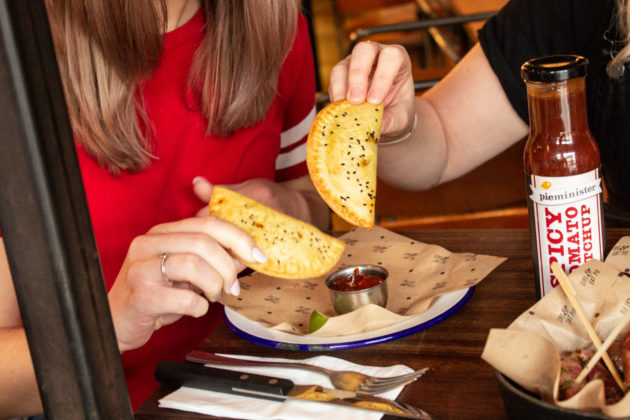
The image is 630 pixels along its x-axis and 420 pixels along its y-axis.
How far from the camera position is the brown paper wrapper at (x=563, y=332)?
24.3 inches

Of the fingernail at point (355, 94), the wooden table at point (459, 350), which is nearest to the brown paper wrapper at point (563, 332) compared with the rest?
the wooden table at point (459, 350)

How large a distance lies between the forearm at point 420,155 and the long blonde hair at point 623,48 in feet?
1.38

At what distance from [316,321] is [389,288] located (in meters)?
0.22

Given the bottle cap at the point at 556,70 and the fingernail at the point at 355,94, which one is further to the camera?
the fingernail at the point at 355,94

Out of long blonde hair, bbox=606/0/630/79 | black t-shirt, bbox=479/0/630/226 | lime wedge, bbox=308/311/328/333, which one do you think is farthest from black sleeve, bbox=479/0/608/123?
lime wedge, bbox=308/311/328/333

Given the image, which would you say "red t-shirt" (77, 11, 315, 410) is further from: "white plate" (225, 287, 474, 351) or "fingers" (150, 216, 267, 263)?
"fingers" (150, 216, 267, 263)

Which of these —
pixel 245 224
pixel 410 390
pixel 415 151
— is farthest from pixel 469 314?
pixel 415 151

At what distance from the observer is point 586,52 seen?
5.17 ft

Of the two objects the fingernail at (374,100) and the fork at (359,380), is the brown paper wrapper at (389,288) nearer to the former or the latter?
the fork at (359,380)

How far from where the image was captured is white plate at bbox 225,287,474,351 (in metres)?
1.01

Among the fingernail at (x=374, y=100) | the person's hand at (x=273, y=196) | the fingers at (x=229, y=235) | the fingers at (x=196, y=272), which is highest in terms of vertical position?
the fingernail at (x=374, y=100)

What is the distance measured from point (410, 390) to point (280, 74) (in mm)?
1023

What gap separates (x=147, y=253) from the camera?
0.98 m

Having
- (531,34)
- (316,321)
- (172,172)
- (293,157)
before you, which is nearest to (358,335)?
(316,321)
